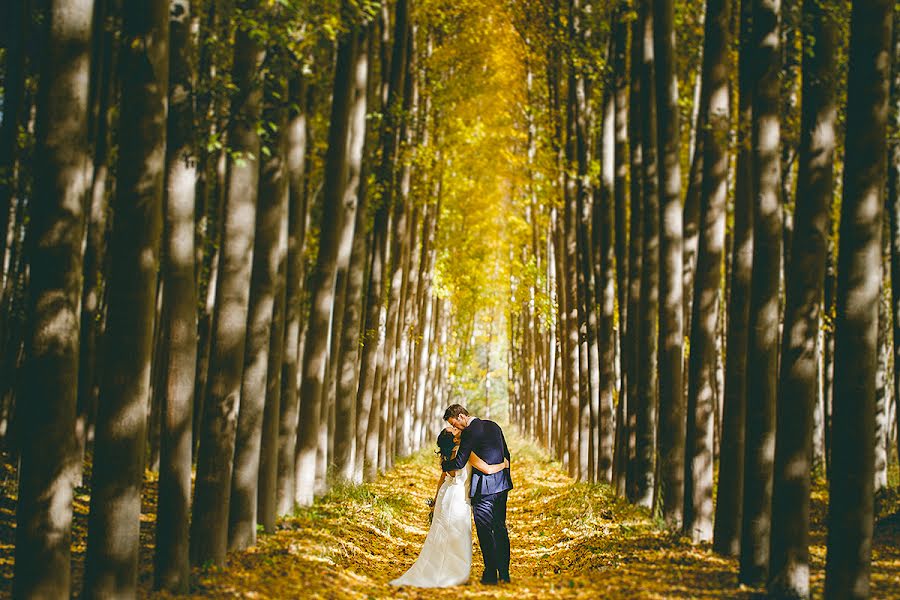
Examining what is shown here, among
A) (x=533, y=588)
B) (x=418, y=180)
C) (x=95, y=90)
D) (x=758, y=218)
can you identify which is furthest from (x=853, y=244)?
(x=418, y=180)

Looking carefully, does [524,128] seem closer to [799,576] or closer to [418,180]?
[418,180]

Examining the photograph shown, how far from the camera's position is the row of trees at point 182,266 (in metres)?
5.62

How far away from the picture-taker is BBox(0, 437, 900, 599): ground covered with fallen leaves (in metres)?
7.85

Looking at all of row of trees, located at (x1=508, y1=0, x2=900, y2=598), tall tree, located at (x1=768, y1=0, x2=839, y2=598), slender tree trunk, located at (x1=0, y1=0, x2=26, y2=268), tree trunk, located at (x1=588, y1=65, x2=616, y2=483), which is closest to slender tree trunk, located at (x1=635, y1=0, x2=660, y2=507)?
row of trees, located at (x1=508, y1=0, x2=900, y2=598)

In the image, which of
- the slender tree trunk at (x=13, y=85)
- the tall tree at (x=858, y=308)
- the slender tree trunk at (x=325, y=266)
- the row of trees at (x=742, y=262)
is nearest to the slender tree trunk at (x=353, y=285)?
the slender tree trunk at (x=325, y=266)

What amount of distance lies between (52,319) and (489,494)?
213 inches

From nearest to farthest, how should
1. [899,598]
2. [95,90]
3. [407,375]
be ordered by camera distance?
[899,598], [95,90], [407,375]

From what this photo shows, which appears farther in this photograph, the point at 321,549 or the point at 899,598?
the point at 321,549

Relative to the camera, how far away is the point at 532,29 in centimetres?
1739

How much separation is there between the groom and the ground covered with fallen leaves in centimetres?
31

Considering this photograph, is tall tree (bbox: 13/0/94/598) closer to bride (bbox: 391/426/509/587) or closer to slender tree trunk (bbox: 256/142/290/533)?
slender tree trunk (bbox: 256/142/290/533)

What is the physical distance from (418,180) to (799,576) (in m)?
14.4

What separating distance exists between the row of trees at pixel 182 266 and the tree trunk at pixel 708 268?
3.99m

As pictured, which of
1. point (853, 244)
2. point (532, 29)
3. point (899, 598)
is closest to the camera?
point (853, 244)
